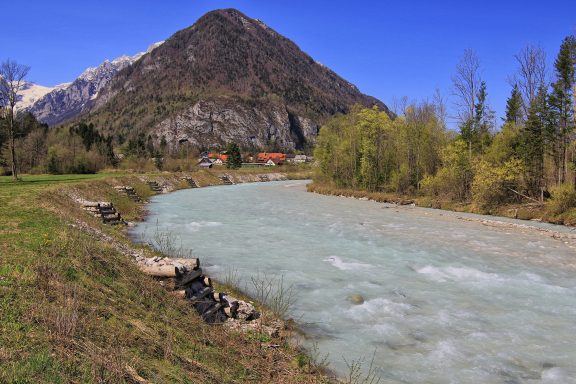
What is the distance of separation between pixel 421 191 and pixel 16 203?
41.9 m

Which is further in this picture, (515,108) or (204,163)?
(204,163)

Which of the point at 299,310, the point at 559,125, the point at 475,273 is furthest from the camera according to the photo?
the point at 559,125

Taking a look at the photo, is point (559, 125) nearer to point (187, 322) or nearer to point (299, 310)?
point (299, 310)

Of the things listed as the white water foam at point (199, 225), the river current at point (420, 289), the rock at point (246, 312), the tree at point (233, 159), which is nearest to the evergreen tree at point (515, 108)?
the river current at point (420, 289)

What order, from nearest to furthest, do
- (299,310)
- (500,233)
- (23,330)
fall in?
(23,330) → (299,310) → (500,233)

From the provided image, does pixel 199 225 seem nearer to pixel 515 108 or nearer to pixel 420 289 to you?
pixel 420 289

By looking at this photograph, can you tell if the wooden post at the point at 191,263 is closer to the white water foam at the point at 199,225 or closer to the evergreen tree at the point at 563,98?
the white water foam at the point at 199,225

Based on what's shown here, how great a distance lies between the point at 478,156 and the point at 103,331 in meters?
42.8

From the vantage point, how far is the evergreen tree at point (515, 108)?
152ft

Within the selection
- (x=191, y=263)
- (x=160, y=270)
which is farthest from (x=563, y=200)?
(x=160, y=270)

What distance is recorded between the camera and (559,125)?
37.2 metres

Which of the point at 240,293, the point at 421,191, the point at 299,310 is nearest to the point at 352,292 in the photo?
the point at 299,310

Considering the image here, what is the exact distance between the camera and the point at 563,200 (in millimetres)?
32375

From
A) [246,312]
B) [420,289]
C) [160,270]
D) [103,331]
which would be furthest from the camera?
[420,289]
